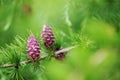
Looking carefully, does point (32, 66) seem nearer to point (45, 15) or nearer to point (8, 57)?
point (8, 57)

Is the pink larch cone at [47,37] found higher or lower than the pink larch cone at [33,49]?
Answer: higher

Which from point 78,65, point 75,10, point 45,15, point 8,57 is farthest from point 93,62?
point 45,15

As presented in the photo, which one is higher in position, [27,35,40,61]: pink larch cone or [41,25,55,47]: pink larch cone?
[41,25,55,47]: pink larch cone

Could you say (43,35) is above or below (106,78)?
above
